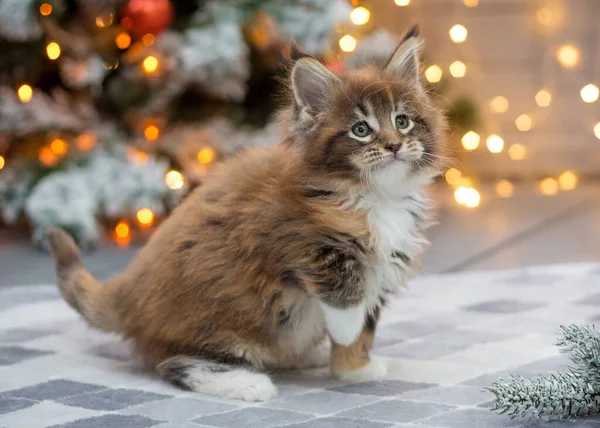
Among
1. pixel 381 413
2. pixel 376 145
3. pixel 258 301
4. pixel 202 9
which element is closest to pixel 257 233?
pixel 258 301

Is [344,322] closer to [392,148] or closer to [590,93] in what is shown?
[392,148]

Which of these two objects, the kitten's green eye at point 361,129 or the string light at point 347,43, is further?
the string light at point 347,43

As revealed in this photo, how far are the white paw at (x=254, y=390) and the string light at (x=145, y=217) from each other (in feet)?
5.89

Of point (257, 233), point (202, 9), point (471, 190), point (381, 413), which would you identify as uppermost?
point (202, 9)

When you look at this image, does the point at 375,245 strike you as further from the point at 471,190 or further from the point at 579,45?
the point at 579,45

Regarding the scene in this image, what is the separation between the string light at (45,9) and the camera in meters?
3.32

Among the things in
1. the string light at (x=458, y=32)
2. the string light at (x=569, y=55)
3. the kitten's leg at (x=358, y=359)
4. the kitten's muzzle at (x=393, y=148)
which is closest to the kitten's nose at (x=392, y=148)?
the kitten's muzzle at (x=393, y=148)

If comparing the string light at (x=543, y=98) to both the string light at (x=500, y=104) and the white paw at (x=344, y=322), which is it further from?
the white paw at (x=344, y=322)

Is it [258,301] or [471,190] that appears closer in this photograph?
[258,301]

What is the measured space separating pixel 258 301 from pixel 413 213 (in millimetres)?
352

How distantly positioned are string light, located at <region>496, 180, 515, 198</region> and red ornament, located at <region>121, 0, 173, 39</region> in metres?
1.83

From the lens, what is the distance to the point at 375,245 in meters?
1.74

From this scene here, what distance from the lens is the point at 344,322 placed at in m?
1.74

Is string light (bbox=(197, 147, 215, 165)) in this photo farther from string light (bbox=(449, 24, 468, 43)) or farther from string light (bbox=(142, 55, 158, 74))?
string light (bbox=(449, 24, 468, 43))
